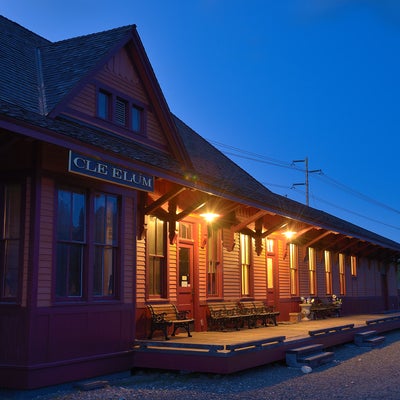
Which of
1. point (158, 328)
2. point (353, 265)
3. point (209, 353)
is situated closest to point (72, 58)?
point (158, 328)

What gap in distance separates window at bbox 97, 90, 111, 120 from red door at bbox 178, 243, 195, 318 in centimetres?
355

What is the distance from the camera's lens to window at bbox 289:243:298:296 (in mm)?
19297

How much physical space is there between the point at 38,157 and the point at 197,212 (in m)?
5.42

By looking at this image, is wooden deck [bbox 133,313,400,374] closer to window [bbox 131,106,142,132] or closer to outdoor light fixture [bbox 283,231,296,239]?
window [bbox 131,106,142,132]

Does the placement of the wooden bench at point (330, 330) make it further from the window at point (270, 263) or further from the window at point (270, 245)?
the window at point (270, 245)

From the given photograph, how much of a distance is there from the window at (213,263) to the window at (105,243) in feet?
14.5

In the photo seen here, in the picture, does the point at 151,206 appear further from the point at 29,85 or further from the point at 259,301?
the point at 259,301

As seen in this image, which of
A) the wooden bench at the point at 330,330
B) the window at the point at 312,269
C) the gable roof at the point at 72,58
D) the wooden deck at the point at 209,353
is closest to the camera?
the wooden deck at the point at 209,353

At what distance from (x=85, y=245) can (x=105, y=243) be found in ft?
1.81

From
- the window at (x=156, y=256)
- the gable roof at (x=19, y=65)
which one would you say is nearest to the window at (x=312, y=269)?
the window at (x=156, y=256)

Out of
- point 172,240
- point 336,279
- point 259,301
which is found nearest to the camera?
point 172,240

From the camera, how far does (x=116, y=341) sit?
10.3m

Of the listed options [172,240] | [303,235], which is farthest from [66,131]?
[303,235]

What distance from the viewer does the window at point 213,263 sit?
14.6 meters
